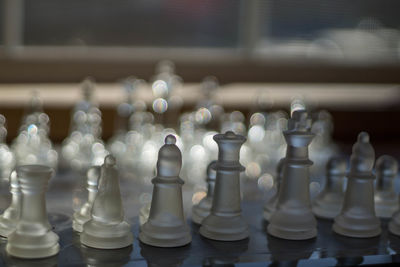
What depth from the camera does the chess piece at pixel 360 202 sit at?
1.24 metres

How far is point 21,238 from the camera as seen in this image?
1.02m

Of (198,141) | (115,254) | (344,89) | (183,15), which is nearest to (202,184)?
(198,141)

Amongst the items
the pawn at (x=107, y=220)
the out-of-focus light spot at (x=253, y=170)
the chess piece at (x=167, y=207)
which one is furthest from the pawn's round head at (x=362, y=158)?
the out-of-focus light spot at (x=253, y=170)

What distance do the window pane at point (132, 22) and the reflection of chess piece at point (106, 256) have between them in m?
3.05

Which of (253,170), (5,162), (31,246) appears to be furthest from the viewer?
(253,170)

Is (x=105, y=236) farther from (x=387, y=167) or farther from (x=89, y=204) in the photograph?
(x=387, y=167)

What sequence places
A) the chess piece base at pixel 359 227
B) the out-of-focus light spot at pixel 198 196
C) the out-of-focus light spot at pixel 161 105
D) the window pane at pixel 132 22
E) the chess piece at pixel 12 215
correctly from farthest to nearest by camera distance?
the window pane at pixel 132 22
the out-of-focus light spot at pixel 161 105
the out-of-focus light spot at pixel 198 196
the chess piece base at pixel 359 227
the chess piece at pixel 12 215

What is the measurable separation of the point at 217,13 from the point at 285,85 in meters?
0.71

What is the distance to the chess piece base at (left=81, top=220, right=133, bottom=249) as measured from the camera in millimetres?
1080

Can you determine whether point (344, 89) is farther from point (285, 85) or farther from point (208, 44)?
point (208, 44)

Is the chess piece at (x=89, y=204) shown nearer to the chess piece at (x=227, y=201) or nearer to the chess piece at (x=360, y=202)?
the chess piece at (x=227, y=201)

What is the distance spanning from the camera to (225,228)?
1.17m

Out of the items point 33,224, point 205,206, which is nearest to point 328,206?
point 205,206

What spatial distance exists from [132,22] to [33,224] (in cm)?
317
